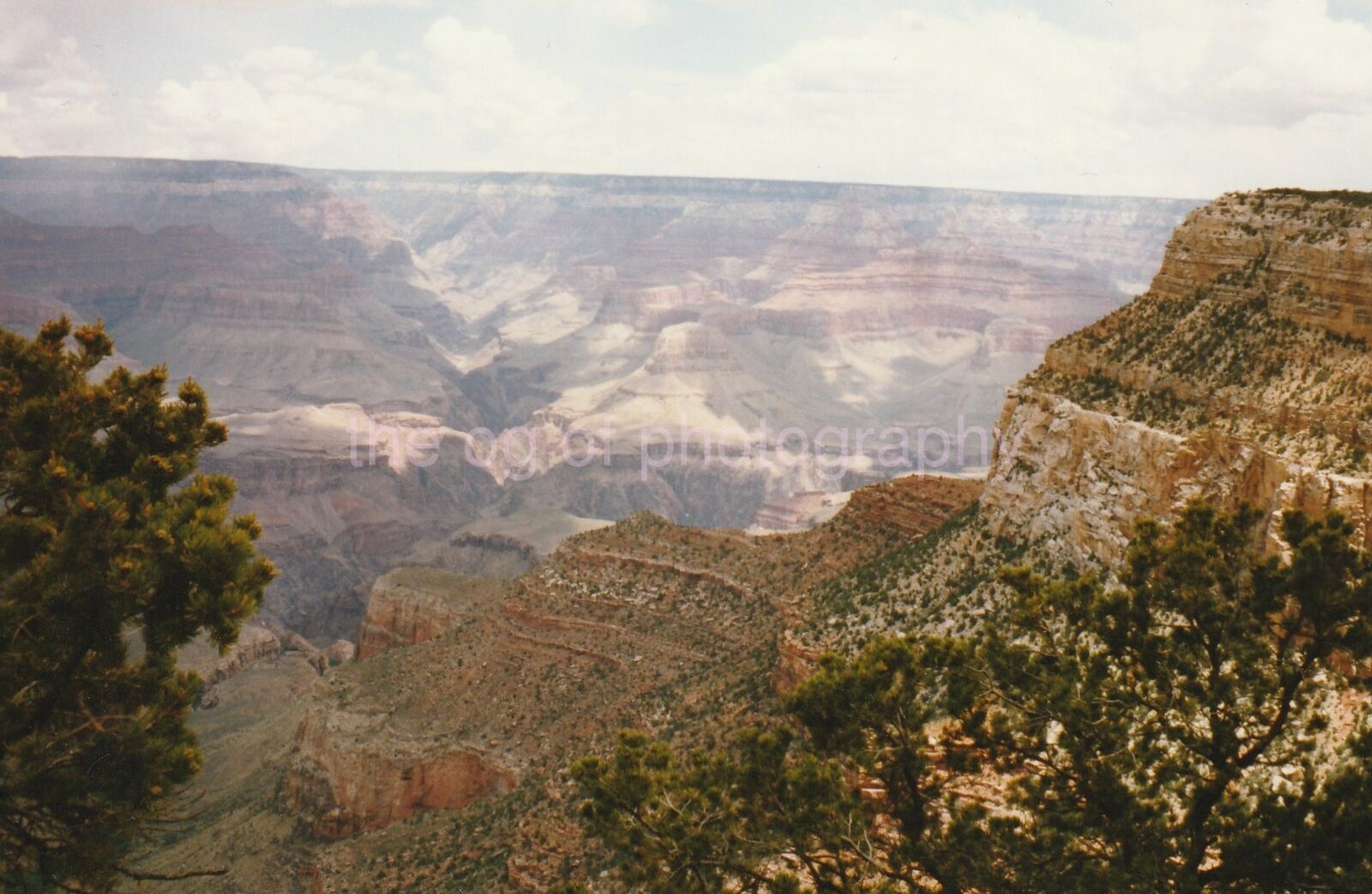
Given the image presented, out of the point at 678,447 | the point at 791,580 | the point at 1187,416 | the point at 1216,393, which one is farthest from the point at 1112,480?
the point at 678,447

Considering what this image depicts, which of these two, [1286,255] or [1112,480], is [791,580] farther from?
[1286,255]

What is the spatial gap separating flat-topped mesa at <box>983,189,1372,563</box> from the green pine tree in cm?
1659

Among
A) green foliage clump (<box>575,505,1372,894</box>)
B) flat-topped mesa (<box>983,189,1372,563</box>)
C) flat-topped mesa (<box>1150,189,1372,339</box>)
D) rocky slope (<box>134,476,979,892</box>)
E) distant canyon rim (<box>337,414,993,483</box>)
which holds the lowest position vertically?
distant canyon rim (<box>337,414,993,483</box>)

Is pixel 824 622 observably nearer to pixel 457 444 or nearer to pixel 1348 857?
pixel 1348 857

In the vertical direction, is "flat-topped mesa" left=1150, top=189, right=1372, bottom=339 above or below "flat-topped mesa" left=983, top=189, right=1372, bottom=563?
above

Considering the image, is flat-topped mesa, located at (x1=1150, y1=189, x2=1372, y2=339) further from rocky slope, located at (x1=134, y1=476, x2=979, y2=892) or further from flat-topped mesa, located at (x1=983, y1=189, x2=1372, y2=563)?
rocky slope, located at (x1=134, y1=476, x2=979, y2=892)

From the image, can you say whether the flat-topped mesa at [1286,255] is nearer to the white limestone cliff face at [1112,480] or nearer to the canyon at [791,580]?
the canyon at [791,580]

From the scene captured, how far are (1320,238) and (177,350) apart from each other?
182m

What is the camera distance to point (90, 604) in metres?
12.4

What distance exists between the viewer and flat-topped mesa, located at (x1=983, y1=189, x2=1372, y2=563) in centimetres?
2128

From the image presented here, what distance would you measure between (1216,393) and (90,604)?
21.0 meters

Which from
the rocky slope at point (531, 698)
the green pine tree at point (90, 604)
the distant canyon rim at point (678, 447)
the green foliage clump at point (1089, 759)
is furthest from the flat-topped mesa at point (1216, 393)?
the distant canyon rim at point (678, 447)

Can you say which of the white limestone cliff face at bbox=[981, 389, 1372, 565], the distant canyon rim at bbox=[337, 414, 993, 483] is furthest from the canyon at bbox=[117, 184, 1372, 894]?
the distant canyon rim at bbox=[337, 414, 993, 483]

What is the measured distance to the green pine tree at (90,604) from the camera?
473 inches
